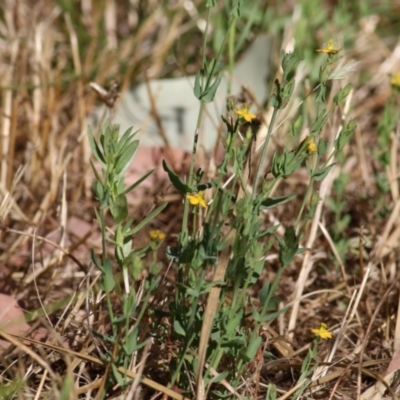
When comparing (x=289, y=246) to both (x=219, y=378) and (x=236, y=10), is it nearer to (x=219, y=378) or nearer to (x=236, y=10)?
(x=219, y=378)

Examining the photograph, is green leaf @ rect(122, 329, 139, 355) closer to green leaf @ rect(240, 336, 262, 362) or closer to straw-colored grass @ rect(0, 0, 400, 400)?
straw-colored grass @ rect(0, 0, 400, 400)

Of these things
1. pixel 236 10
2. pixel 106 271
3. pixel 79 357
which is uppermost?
pixel 236 10

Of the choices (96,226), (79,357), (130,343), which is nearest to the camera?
(130,343)

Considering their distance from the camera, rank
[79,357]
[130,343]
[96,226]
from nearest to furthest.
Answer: [130,343] < [79,357] < [96,226]

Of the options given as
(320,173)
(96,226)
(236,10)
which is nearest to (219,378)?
(320,173)

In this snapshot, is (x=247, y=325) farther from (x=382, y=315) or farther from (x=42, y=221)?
(x=42, y=221)

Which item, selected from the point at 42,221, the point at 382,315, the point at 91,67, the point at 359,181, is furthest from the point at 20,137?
the point at 382,315

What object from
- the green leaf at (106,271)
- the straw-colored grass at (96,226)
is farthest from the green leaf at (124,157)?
the straw-colored grass at (96,226)

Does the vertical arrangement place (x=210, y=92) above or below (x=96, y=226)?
above

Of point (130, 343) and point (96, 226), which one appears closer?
point (130, 343)
